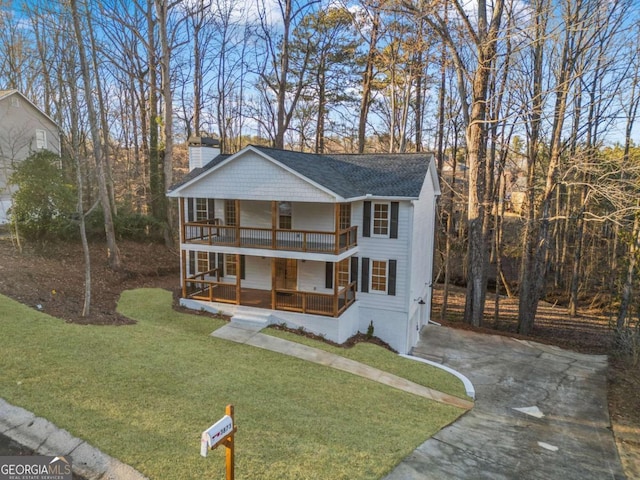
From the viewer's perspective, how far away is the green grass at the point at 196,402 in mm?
6656

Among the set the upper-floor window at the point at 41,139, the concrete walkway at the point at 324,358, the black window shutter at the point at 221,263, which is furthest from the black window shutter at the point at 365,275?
the upper-floor window at the point at 41,139

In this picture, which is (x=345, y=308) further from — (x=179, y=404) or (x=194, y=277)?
(x=179, y=404)

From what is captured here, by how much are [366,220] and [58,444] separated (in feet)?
39.8

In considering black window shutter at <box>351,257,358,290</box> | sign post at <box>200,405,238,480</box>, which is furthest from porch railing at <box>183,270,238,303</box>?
sign post at <box>200,405,238,480</box>

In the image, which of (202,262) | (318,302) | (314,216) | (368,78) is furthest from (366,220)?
(368,78)

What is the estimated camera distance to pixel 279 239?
16.5 metres

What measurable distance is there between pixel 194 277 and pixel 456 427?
1159cm

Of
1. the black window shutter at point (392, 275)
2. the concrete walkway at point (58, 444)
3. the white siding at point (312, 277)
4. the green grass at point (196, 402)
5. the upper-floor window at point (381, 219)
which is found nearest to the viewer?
the concrete walkway at point (58, 444)

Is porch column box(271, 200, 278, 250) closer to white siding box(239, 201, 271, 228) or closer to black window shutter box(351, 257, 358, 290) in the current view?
white siding box(239, 201, 271, 228)

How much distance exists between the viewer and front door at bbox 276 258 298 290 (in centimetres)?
1747

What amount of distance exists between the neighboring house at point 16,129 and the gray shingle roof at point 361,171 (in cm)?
1300

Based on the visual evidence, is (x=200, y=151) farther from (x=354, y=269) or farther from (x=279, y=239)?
(x=354, y=269)

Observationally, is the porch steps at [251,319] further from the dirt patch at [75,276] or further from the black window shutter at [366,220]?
the black window shutter at [366,220]

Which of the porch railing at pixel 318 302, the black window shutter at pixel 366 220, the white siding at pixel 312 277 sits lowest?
the porch railing at pixel 318 302
